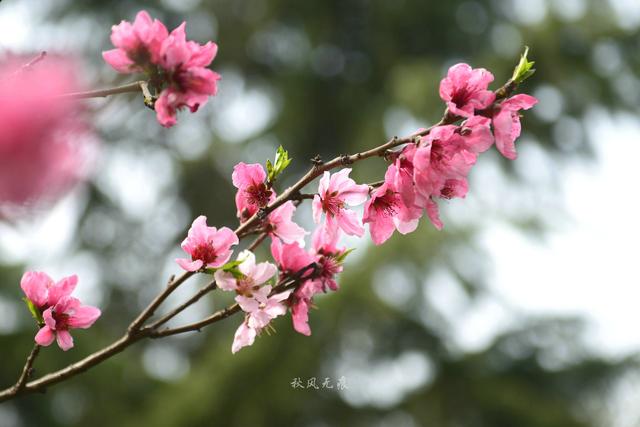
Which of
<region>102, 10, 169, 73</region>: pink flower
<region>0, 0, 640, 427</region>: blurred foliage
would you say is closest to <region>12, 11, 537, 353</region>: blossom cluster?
<region>102, 10, 169, 73</region>: pink flower

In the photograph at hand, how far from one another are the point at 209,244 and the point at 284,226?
79 millimetres

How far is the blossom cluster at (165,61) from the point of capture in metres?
0.57

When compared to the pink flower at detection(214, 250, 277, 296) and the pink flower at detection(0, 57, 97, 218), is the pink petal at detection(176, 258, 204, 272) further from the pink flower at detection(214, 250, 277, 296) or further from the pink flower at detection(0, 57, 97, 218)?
the pink flower at detection(0, 57, 97, 218)

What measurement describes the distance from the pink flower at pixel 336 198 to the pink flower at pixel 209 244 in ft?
0.32

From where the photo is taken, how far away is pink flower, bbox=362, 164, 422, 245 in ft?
2.15

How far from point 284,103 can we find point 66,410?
6.97ft

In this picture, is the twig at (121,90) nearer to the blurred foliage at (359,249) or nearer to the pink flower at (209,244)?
the pink flower at (209,244)

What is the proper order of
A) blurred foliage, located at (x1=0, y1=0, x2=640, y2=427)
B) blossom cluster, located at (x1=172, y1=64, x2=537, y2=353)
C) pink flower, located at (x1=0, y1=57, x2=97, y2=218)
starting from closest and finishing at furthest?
pink flower, located at (x1=0, y1=57, x2=97, y2=218), blossom cluster, located at (x1=172, y1=64, x2=537, y2=353), blurred foliage, located at (x1=0, y1=0, x2=640, y2=427)

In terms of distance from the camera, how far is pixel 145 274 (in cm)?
471

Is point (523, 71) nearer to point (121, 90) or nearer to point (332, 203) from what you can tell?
point (332, 203)

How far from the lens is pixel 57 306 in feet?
2.37

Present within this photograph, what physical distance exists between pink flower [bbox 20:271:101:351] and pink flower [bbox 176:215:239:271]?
5.2 inches

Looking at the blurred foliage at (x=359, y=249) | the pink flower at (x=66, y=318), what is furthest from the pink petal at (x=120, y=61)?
the blurred foliage at (x=359, y=249)

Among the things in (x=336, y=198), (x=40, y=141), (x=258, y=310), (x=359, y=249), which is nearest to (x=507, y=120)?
(x=336, y=198)
